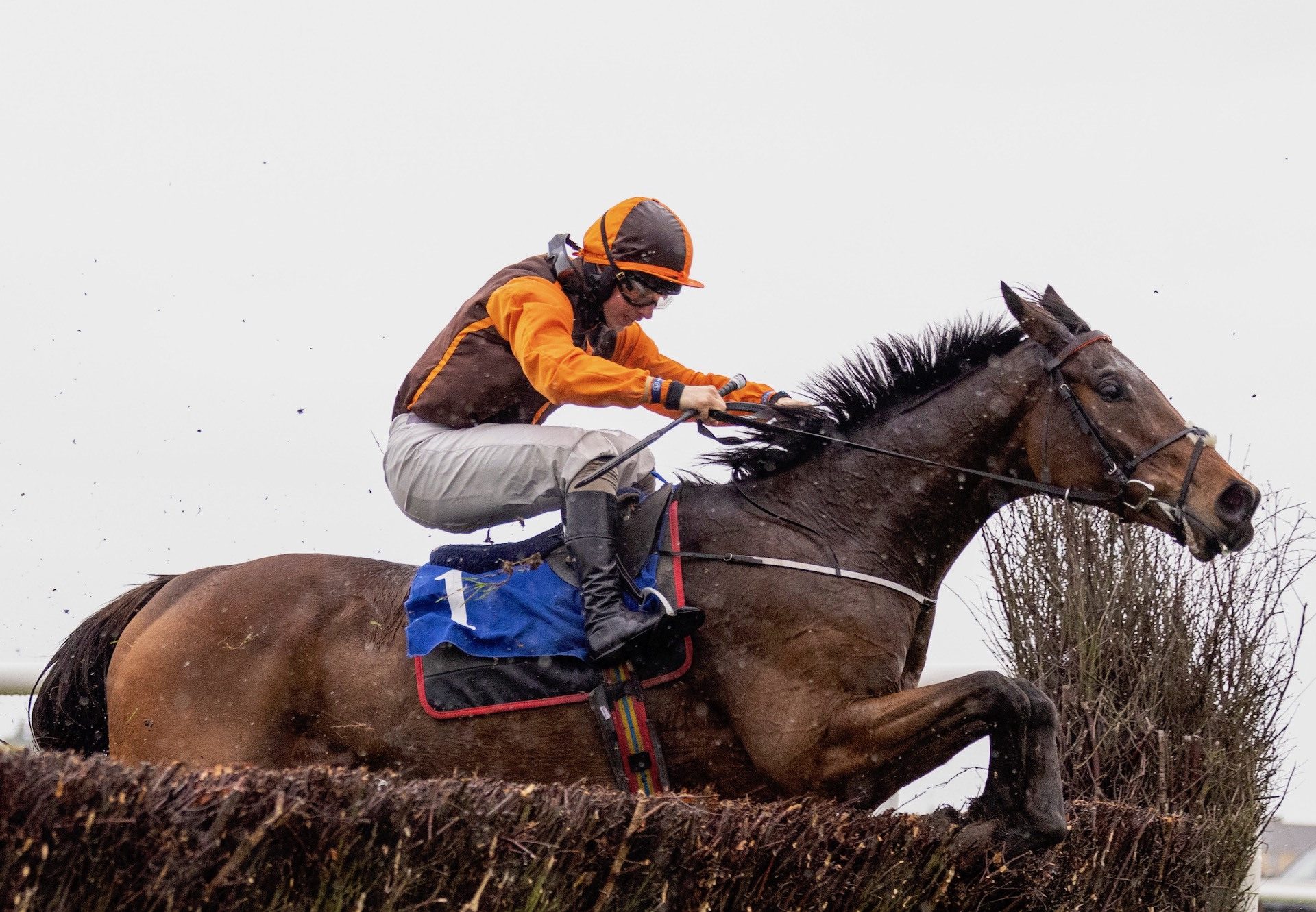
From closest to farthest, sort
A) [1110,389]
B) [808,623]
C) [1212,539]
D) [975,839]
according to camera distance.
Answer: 1. [975,839]
2. [1212,539]
3. [808,623]
4. [1110,389]

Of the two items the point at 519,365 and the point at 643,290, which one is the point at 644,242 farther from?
the point at 519,365

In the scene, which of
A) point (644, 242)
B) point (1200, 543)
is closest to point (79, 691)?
point (644, 242)

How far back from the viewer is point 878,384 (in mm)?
4406

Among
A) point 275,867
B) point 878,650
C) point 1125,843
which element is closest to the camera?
point 275,867

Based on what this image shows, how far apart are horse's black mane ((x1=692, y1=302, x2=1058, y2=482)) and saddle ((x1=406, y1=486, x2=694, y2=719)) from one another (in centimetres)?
50

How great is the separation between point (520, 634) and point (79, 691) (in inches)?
62.5

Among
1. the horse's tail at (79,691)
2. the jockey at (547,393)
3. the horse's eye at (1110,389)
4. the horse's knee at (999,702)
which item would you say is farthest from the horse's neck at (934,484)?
the horse's tail at (79,691)

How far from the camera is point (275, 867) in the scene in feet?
8.18

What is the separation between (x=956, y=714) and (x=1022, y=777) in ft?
0.83

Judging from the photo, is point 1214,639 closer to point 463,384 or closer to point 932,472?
point 932,472

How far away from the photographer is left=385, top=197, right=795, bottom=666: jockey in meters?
3.97

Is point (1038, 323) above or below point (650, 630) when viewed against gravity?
above

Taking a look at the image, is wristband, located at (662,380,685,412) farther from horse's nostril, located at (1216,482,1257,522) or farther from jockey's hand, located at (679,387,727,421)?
horse's nostril, located at (1216,482,1257,522)

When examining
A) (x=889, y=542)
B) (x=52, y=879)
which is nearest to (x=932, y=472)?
(x=889, y=542)
